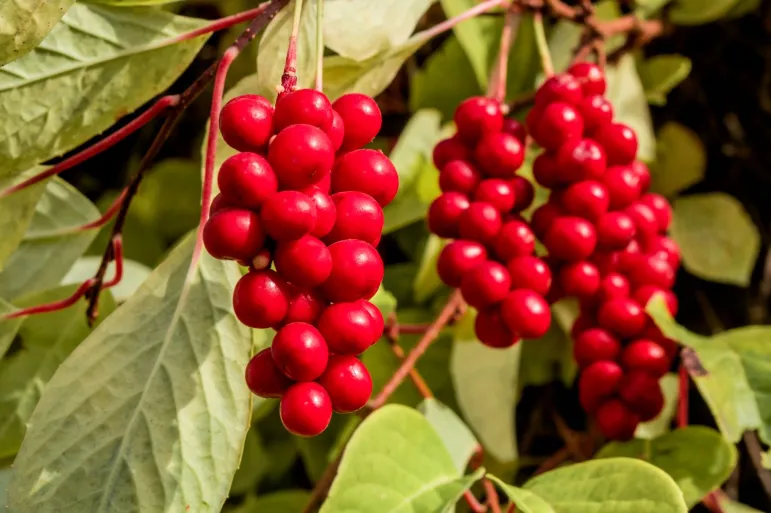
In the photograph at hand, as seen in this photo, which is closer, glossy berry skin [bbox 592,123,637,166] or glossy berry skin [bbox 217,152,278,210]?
glossy berry skin [bbox 217,152,278,210]

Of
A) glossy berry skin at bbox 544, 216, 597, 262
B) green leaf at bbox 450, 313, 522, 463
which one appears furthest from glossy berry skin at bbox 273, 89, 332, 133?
green leaf at bbox 450, 313, 522, 463

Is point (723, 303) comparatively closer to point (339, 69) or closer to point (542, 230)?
point (542, 230)

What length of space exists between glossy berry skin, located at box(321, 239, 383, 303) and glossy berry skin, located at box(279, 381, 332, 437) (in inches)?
1.8

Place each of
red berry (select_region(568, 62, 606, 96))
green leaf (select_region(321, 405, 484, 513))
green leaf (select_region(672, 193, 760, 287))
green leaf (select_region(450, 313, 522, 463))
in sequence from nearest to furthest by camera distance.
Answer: green leaf (select_region(321, 405, 484, 513)), red berry (select_region(568, 62, 606, 96)), green leaf (select_region(450, 313, 522, 463)), green leaf (select_region(672, 193, 760, 287))

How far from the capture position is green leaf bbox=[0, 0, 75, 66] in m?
0.36

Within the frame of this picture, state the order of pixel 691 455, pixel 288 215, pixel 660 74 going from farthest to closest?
pixel 660 74 → pixel 691 455 → pixel 288 215

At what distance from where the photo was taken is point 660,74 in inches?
30.2

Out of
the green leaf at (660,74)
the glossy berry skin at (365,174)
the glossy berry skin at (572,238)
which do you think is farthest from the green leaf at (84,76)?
the green leaf at (660,74)

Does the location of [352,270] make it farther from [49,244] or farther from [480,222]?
[49,244]

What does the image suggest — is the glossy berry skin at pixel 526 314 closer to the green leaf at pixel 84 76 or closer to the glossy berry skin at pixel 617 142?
the glossy berry skin at pixel 617 142

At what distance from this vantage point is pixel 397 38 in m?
0.49

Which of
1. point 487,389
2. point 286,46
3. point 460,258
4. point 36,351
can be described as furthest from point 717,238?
point 36,351

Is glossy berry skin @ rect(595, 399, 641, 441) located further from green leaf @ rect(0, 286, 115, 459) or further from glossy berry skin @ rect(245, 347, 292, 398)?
green leaf @ rect(0, 286, 115, 459)

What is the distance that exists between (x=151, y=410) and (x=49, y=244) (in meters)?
0.23
